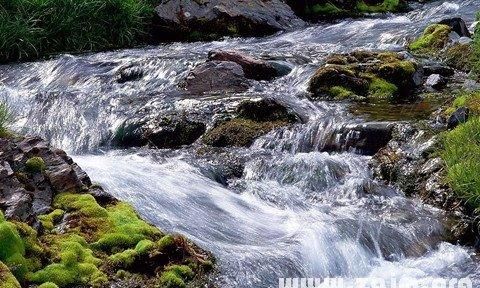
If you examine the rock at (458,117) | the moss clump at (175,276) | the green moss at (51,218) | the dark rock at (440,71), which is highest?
the rock at (458,117)

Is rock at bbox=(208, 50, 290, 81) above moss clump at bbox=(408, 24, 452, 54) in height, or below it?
below

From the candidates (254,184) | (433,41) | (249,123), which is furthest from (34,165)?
(433,41)

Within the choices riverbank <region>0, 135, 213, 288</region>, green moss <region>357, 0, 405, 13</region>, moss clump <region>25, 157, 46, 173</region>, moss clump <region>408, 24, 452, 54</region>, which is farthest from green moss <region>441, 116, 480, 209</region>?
green moss <region>357, 0, 405, 13</region>

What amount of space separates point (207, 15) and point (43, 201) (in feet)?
45.7

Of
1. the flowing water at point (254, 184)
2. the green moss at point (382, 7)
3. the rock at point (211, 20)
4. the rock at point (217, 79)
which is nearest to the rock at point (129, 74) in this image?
the flowing water at point (254, 184)

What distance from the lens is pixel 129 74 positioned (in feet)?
43.1

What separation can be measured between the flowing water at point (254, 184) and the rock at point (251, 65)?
415 millimetres

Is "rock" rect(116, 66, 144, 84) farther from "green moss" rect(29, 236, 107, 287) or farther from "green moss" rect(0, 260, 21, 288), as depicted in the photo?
"green moss" rect(0, 260, 21, 288)

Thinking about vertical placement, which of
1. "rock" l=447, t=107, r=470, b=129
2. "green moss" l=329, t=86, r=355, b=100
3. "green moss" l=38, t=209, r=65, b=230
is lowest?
"green moss" l=329, t=86, r=355, b=100

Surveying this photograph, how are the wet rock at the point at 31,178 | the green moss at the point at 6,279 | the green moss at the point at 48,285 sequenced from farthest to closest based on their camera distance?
the wet rock at the point at 31,178, the green moss at the point at 48,285, the green moss at the point at 6,279

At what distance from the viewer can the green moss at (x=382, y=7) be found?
21.9m

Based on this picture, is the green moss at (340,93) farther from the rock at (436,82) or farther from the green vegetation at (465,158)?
the green vegetation at (465,158)

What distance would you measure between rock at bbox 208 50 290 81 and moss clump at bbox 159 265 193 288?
776 cm

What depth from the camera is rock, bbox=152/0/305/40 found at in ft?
60.7
